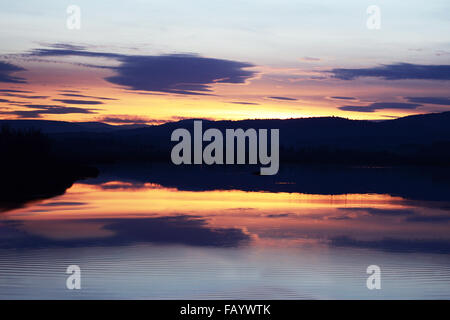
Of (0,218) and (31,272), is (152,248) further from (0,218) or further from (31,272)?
(0,218)

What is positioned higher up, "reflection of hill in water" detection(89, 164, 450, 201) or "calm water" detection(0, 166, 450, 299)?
"reflection of hill in water" detection(89, 164, 450, 201)

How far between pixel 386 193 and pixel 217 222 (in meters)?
18.7

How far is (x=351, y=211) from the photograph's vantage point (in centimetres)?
2733

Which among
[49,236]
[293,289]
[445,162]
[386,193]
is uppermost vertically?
[445,162]

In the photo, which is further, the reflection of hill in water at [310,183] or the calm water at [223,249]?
the reflection of hill in water at [310,183]

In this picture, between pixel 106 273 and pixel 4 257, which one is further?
pixel 4 257

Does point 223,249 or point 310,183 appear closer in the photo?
point 223,249

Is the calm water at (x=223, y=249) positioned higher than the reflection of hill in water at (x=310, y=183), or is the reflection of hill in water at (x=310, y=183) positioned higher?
the reflection of hill in water at (x=310, y=183)

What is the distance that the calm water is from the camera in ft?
39.6

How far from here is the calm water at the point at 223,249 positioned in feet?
39.6

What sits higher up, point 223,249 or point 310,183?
point 310,183

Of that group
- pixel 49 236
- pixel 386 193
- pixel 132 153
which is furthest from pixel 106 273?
pixel 132 153

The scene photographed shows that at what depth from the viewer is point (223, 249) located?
660 inches

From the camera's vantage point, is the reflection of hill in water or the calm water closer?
the calm water
